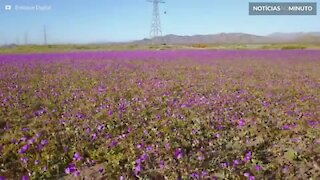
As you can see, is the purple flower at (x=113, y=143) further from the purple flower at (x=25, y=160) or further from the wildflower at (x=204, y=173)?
the wildflower at (x=204, y=173)

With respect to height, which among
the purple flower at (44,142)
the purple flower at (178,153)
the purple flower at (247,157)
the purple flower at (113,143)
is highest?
the purple flower at (44,142)

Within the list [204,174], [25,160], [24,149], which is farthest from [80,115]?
[204,174]

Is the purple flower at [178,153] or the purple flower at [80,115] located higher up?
the purple flower at [80,115]

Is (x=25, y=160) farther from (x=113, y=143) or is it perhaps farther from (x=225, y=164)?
(x=225, y=164)

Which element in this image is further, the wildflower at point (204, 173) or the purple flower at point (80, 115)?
the purple flower at point (80, 115)

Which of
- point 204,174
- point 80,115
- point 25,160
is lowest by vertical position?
point 204,174

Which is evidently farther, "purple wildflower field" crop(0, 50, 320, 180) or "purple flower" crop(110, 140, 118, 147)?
"purple flower" crop(110, 140, 118, 147)

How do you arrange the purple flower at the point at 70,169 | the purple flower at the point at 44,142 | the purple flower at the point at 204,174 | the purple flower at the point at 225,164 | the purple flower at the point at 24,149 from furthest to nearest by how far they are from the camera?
the purple flower at the point at 44,142 < the purple flower at the point at 24,149 < the purple flower at the point at 225,164 < the purple flower at the point at 70,169 < the purple flower at the point at 204,174

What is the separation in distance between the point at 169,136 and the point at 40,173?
8.27 feet

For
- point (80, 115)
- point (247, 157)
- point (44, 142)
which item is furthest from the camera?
point (80, 115)

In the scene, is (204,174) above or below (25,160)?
below

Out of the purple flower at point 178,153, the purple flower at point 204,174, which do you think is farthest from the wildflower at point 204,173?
the purple flower at point 178,153

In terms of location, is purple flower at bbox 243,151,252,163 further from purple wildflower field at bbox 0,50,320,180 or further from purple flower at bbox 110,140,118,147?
purple flower at bbox 110,140,118,147

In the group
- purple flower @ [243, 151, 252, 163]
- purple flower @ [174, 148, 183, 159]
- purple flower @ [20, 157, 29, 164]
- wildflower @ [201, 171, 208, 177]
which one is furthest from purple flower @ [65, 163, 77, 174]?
purple flower @ [243, 151, 252, 163]
